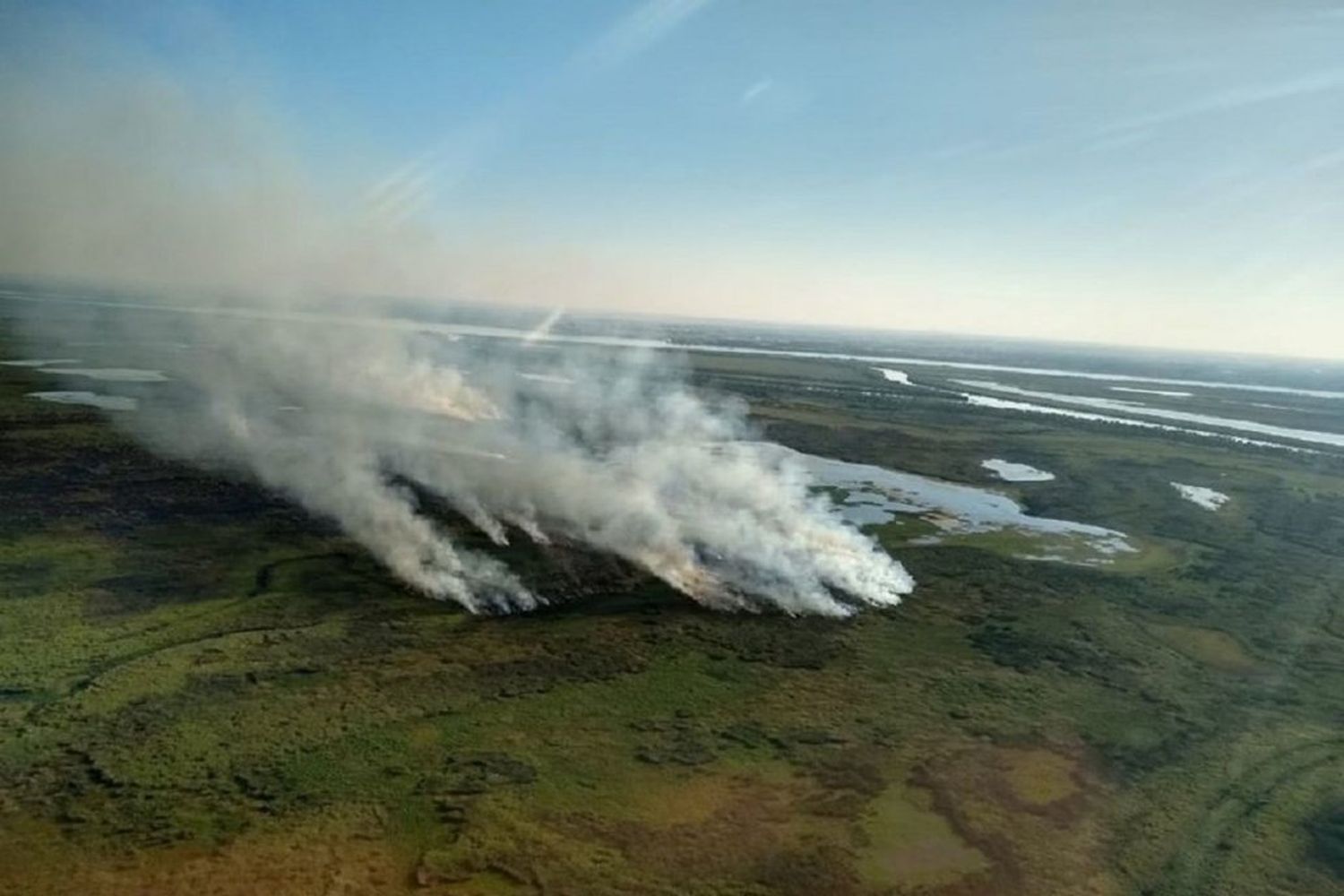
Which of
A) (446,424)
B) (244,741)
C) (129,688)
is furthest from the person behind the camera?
(446,424)

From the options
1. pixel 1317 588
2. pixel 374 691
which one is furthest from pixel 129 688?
pixel 1317 588

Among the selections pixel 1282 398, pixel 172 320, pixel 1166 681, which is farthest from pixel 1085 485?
pixel 1282 398

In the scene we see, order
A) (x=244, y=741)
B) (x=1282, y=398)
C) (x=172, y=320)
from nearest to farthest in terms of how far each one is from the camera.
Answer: (x=244, y=741)
(x=172, y=320)
(x=1282, y=398)

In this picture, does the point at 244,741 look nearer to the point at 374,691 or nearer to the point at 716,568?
the point at 374,691

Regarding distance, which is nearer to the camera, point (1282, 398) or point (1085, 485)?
point (1085, 485)

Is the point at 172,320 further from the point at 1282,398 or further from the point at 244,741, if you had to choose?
the point at 1282,398

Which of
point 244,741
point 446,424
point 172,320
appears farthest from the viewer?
point 172,320
